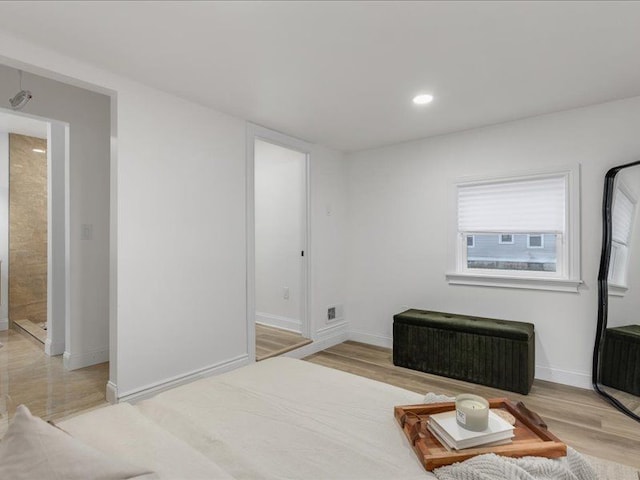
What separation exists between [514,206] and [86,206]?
4.20 metres

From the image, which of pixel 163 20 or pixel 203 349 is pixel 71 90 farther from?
pixel 203 349

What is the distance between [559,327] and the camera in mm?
3234

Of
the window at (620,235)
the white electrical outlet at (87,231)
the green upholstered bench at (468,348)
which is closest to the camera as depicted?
the window at (620,235)

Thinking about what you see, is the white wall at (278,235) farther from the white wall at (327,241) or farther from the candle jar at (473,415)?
the candle jar at (473,415)

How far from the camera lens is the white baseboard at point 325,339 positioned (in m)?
4.00

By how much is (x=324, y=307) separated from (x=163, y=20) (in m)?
3.31

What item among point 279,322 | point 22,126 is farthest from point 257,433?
point 22,126

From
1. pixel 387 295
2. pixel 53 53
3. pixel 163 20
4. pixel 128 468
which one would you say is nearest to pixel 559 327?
pixel 387 295

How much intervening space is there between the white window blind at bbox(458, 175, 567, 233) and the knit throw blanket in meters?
2.66

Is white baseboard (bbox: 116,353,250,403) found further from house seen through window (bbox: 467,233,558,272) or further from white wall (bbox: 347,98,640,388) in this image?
house seen through window (bbox: 467,233,558,272)

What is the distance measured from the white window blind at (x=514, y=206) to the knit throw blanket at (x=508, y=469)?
105 inches

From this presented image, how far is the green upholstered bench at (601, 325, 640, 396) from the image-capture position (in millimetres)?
2684

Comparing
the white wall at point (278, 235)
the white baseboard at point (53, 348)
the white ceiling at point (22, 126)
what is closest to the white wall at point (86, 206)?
the white baseboard at point (53, 348)

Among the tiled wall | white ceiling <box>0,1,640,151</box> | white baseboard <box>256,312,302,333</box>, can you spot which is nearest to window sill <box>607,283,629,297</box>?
white ceiling <box>0,1,640,151</box>
